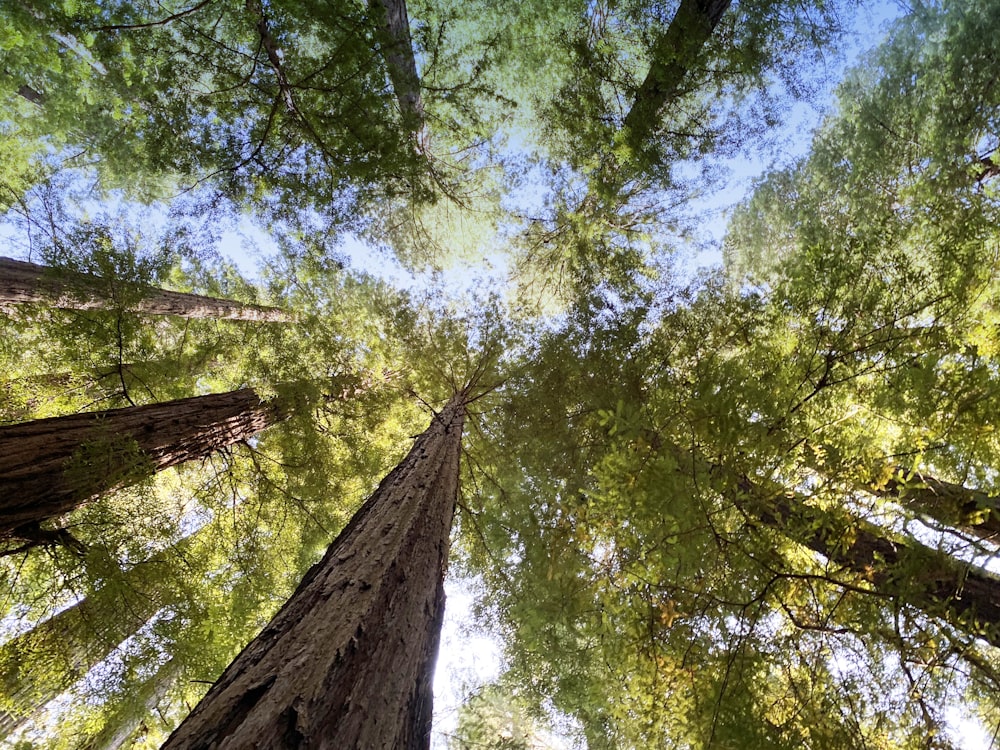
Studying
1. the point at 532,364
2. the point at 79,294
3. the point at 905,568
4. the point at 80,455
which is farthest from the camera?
the point at 532,364

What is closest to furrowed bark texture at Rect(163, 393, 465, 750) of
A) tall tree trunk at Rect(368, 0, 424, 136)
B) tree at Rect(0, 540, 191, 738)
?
tree at Rect(0, 540, 191, 738)

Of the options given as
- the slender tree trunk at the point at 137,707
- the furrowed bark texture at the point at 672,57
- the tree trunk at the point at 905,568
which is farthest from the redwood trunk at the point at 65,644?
the furrowed bark texture at the point at 672,57

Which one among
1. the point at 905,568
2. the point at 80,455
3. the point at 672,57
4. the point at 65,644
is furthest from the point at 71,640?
the point at 672,57

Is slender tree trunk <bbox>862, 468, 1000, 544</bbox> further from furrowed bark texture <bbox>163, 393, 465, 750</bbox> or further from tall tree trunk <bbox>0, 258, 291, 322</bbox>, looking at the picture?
tall tree trunk <bbox>0, 258, 291, 322</bbox>

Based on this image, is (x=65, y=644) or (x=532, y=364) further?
(x=532, y=364)

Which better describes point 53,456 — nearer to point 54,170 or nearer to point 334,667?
point 334,667

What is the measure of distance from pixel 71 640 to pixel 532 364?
16.6 ft

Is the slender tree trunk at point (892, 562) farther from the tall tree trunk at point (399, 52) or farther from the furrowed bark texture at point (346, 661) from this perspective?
the tall tree trunk at point (399, 52)

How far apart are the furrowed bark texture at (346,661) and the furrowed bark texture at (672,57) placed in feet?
16.2

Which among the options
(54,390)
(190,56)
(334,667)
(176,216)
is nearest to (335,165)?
A: (190,56)

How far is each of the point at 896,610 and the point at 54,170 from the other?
12013mm

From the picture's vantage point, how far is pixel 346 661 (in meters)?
1.29

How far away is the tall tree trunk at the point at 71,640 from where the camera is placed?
10.8 ft

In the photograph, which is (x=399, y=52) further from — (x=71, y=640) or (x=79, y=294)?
(x=71, y=640)
